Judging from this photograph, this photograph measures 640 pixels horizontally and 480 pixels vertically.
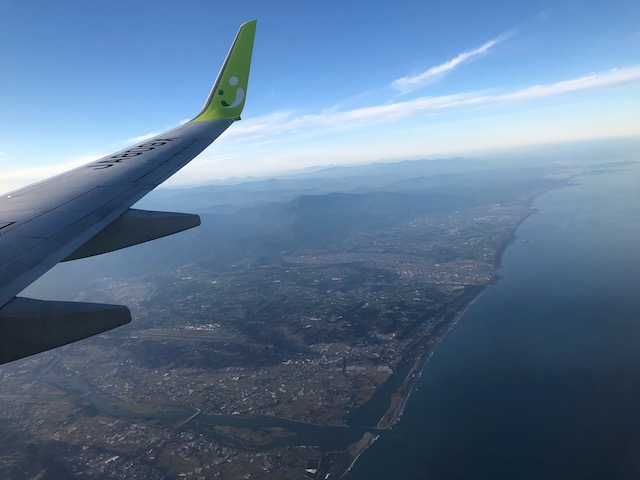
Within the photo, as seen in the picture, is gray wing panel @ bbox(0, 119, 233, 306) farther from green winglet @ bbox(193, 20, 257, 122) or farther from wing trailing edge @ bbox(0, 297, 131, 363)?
green winglet @ bbox(193, 20, 257, 122)

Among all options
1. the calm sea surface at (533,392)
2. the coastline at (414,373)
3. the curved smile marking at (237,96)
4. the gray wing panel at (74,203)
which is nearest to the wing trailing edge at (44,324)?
the gray wing panel at (74,203)

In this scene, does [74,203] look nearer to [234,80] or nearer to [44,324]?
[44,324]

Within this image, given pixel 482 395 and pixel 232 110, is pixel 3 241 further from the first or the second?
pixel 482 395

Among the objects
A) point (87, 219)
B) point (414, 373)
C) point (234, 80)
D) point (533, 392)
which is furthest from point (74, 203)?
point (533, 392)

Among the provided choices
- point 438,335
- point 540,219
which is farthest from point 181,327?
point 540,219

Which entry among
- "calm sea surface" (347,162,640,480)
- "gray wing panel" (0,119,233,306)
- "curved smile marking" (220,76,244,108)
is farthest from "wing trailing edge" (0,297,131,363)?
"calm sea surface" (347,162,640,480)
